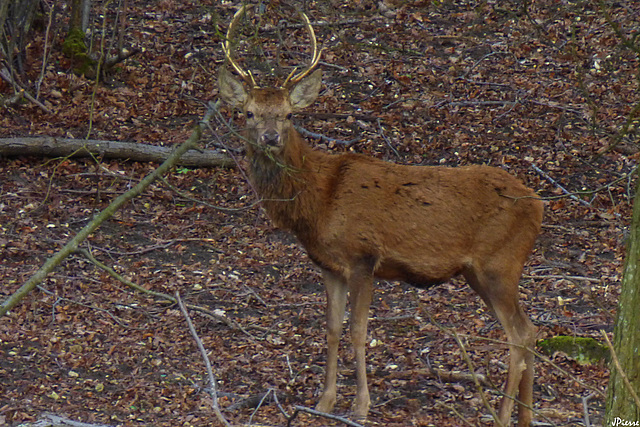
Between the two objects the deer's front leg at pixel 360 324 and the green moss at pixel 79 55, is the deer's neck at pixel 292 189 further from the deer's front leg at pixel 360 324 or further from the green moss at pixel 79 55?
the green moss at pixel 79 55

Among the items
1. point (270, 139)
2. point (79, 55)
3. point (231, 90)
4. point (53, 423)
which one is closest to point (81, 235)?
point (53, 423)

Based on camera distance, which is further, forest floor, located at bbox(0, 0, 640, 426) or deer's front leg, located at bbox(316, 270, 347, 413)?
forest floor, located at bbox(0, 0, 640, 426)

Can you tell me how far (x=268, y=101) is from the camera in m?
7.32

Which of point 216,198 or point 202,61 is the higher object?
point 202,61

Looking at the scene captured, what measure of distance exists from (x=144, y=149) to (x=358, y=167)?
456 centimetres

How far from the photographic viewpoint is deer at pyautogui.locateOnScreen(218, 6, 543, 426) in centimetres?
713

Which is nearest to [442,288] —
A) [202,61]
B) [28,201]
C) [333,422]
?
[333,422]

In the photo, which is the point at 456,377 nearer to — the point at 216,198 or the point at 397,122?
the point at 216,198

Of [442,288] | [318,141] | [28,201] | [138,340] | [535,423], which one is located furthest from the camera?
[318,141]

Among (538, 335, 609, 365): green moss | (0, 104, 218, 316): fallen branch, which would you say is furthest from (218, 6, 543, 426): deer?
(0, 104, 218, 316): fallen branch

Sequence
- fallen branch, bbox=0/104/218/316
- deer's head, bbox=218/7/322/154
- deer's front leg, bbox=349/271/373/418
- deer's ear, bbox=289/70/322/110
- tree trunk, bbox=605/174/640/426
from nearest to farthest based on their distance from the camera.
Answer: tree trunk, bbox=605/174/640/426 → fallen branch, bbox=0/104/218/316 → deer's front leg, bbox=349/271/373/418 → deer's head, bbox=218/7/322/154 → deer's ear, bbox=289/70/322/110

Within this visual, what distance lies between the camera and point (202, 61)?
14.0 m

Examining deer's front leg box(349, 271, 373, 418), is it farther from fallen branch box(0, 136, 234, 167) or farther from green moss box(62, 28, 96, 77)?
green moss box(62, 28, 96, 77)

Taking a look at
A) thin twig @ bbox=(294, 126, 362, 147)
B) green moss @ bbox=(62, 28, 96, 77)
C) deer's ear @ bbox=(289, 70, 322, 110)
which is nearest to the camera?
deer's ear @ bbox=(289, 70, 322, 110)
